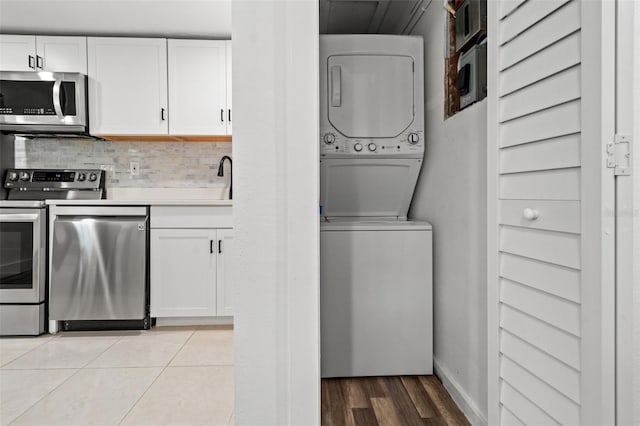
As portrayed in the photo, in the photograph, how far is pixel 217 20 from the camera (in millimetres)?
2945

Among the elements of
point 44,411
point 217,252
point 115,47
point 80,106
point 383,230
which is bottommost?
point 44,411

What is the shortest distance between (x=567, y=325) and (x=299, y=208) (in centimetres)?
70

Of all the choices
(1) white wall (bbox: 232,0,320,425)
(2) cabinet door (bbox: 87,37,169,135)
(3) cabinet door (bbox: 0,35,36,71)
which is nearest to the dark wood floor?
(1) white wall (bbox: 232,0,320,425)

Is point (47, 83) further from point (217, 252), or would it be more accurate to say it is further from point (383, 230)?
point (383, 230)

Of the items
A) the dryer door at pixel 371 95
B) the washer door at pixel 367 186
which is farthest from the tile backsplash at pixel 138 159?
the dryer door at pixel 371 95

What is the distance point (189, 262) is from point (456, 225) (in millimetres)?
1916

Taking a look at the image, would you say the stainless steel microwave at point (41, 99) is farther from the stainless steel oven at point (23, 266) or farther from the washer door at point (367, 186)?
the washer door at point (367, 186)

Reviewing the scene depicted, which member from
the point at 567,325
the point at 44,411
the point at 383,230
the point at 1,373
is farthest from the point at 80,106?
the point at 567,325

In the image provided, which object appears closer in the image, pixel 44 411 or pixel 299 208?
pixel 299 208

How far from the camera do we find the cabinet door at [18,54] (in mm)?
3117

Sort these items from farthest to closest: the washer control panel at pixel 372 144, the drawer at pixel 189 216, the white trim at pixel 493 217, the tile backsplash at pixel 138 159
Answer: the tile backsplash at pixel 138 159 < the drawer at pixel 189 216 < the washer control panel at pixel 372 144 < the white trim at pixel 493 217

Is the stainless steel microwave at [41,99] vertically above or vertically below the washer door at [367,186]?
above

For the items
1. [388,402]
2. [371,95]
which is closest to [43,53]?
[371,95]

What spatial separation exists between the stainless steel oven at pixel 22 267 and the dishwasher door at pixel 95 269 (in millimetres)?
97
